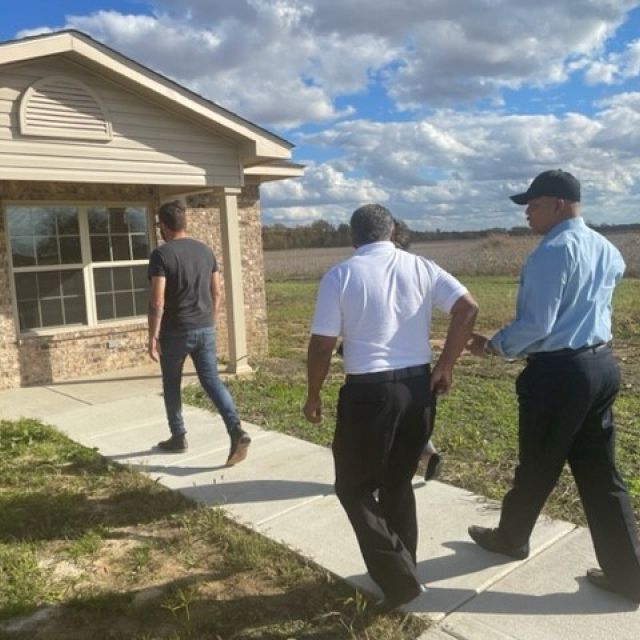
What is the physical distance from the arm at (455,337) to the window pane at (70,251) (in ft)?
22.2

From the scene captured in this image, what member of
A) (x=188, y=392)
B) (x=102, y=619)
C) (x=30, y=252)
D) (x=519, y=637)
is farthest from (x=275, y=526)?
(x=30, y=252)

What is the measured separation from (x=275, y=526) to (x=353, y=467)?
1.31 metres

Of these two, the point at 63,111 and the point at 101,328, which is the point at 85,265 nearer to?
the point at 101,328

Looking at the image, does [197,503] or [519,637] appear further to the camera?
[197,503]

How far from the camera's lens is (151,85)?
7.11m

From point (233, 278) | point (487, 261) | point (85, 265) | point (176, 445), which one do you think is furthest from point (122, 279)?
point (487, 261)

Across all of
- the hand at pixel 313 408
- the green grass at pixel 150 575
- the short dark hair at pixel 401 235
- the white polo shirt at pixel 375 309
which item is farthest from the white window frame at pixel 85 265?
the white polo shirt at pixel 375 309

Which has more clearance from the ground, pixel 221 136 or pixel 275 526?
pixel 221 136

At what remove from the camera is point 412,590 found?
2805mm

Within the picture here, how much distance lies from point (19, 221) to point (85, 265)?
0.97 metres

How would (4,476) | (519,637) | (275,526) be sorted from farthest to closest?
(4,476) < (275,526) < (519,637)

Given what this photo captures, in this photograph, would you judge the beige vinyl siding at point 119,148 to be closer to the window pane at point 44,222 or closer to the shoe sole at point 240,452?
the window pane at point 44,222

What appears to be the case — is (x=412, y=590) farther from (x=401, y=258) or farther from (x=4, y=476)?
(x=4, y=476)

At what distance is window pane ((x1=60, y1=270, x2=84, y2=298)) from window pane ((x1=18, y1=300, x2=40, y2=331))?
417 mm
